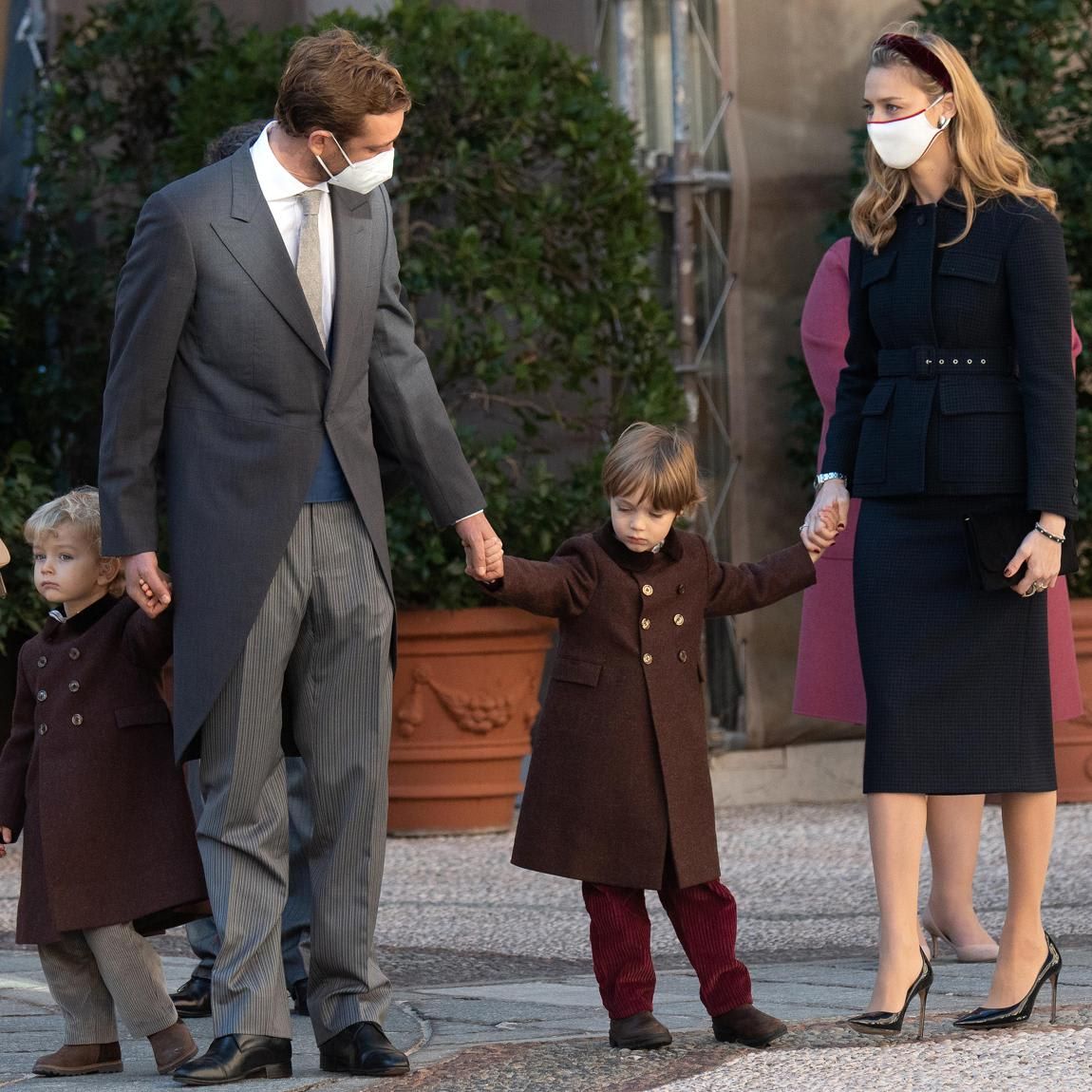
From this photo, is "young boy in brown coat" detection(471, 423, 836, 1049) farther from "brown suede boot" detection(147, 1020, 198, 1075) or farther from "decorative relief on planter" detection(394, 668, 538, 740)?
"decorative relief on planter" detection(394, 668, 538, 740)

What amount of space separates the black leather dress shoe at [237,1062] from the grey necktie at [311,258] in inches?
44.8

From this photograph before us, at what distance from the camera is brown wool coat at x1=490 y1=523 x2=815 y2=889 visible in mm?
3936

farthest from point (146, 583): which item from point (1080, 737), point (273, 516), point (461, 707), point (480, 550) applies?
point (1080, 737)

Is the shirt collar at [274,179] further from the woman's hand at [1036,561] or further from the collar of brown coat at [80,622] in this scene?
the woman's hand at [1036,561]

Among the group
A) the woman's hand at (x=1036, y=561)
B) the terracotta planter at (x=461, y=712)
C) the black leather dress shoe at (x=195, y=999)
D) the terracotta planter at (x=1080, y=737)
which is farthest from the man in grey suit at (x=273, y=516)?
the terracotta planter at (x=1080, y=737)

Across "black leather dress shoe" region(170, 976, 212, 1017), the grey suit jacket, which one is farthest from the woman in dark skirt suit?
"black leather dress shoe" region(170, 976, 212, 1017)

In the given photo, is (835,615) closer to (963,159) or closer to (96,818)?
(963,159)

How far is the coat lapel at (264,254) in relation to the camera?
147 inches

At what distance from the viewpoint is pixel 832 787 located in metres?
8.38

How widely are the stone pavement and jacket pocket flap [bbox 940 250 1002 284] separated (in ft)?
4.26

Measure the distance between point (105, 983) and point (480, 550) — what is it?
0.96 m

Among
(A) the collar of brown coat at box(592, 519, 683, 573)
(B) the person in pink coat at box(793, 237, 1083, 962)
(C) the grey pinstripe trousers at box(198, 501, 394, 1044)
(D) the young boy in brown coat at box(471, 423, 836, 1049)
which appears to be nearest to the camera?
(C) the grey pinstripe trousers at box(198, 501, 394, 1044)

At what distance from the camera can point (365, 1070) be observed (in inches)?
146

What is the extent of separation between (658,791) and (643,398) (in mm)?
3373
